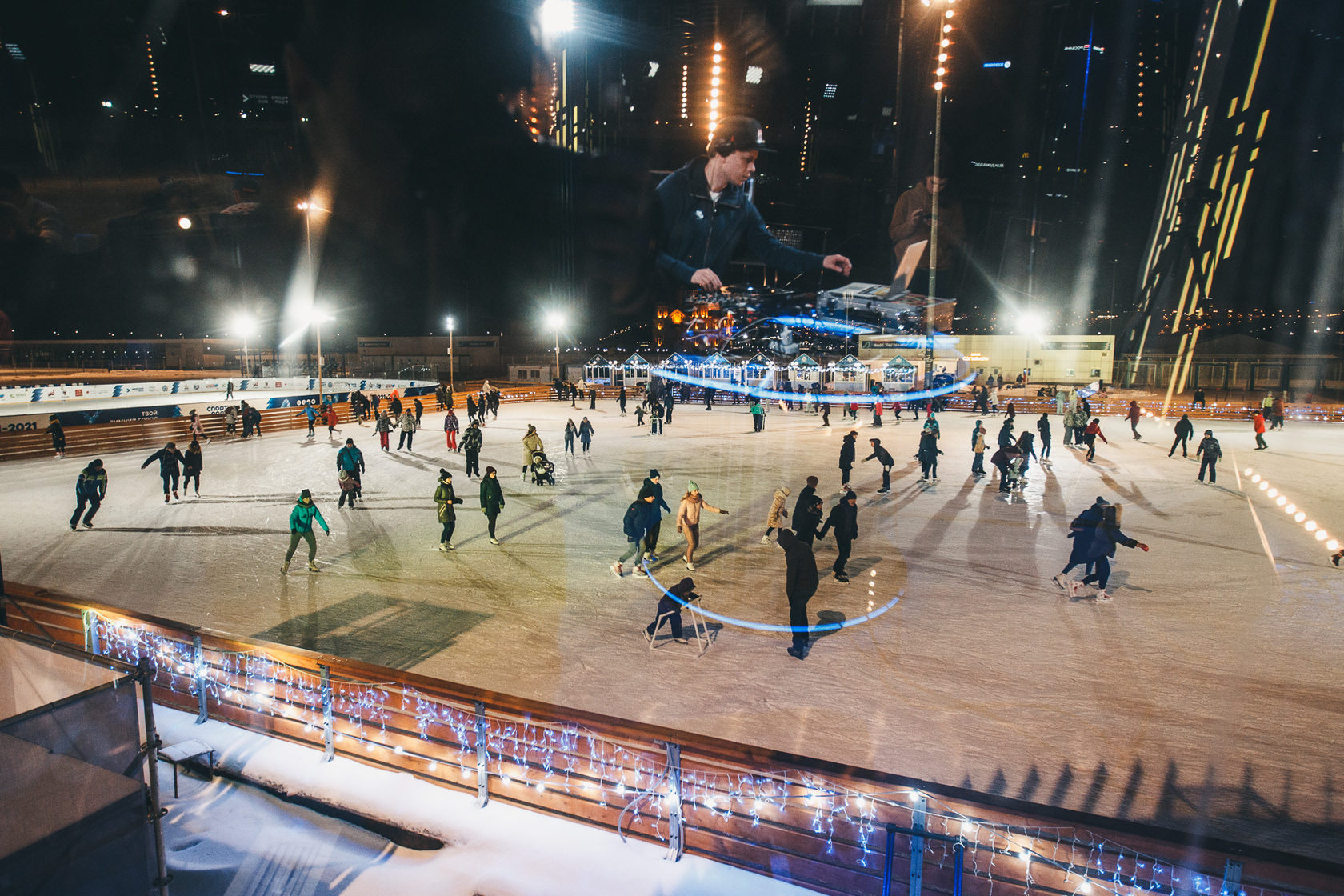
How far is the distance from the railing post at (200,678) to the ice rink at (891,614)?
3.95 feet

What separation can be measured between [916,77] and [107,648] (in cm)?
4044

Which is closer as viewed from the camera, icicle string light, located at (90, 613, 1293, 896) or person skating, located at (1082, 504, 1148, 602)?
icicle string light, located at (90, 613, 1293, 896)

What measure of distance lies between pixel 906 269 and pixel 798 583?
128 feet

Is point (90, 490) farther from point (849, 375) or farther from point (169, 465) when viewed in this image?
point (849, 375)

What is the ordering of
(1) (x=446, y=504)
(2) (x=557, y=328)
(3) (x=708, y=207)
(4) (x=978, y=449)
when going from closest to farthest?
(1) (x=446, y=504) → (4) (x=978, y=449) → (3) (x=708, y=207) → (2) (x=557, y=328)

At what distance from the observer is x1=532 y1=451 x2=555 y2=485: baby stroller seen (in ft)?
42.2

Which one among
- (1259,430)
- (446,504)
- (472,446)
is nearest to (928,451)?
(472,446)

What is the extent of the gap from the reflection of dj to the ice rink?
1351 centimetres

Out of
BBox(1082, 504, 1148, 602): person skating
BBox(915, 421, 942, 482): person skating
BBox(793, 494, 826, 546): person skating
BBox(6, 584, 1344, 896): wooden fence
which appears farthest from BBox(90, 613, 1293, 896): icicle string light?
BBox(915, 421, 942, 482): person skating

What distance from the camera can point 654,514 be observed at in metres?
7.66

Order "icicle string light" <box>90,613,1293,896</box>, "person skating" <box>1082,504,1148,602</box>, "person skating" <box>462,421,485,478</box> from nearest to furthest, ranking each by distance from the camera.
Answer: "icicle string light" <box>90,613,1293,896</box> → "person skating" <box>1082,504,1148,602</box> → "person skating" <box>462,421,485,478</box>

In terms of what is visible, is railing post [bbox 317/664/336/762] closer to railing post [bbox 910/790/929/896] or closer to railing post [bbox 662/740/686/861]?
railing post [bbox 662/740/686/861]

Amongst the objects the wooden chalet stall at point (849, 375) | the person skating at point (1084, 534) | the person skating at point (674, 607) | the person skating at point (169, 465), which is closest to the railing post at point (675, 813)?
the person skating at point (674, 607)

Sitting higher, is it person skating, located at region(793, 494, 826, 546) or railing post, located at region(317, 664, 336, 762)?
person skating, located at region(793, 494, 826, 546)
